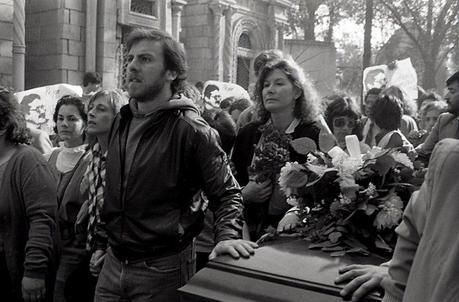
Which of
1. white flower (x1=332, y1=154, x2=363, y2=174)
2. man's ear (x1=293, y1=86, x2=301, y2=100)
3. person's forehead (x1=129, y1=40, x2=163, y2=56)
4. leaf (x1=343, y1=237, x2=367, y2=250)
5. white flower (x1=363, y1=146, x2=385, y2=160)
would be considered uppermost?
person's forehead (x1=129, y1=40, x2=163, y2=56)

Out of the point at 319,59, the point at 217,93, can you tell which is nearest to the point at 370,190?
the point at 217,93

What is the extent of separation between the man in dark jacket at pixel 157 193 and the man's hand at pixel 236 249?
0.85ft

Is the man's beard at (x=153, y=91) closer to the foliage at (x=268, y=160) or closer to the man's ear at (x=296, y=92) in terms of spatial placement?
the foliage at (x=268, y=160)

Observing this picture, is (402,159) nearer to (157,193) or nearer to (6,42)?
(157,193)

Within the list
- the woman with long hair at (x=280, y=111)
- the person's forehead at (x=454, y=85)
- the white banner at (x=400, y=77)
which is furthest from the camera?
the white banner at (x=400, y=77)

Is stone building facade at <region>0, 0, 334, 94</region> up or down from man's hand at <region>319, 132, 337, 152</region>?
up

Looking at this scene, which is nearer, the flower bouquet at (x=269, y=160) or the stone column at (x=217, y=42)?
the flower bouquet at (x=269, y=160)

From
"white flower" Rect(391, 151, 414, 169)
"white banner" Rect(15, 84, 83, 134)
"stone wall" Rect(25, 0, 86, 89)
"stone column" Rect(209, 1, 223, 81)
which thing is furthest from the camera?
"stone column" Rect(209, 1, 223, 81)

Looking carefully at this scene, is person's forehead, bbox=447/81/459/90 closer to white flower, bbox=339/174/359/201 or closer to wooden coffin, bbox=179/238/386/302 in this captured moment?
white flower, bbox=339/174/359/201

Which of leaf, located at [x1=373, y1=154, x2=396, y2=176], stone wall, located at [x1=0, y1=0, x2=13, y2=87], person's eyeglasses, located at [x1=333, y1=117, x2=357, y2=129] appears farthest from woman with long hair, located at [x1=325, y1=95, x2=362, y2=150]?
stone wall, located at [x1=0, y1=0, x2=13, y2=87]

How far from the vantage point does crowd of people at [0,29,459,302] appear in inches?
94.5

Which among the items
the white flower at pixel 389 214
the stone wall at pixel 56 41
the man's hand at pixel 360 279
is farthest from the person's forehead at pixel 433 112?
the stone wall at pixel 56 41

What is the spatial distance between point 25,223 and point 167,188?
108cm

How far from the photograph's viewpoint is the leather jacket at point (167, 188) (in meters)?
2.42
